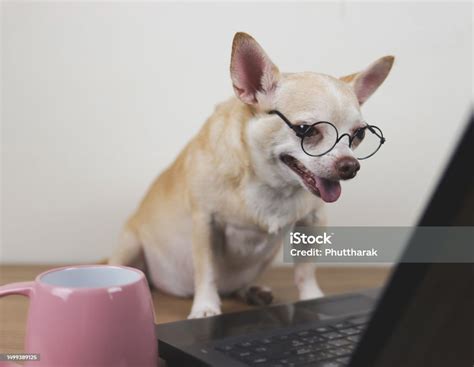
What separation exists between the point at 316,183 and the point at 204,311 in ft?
0.90

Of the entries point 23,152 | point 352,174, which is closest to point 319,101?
point 352,174

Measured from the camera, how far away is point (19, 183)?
1083 mm

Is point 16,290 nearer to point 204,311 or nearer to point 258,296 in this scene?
point 204,311

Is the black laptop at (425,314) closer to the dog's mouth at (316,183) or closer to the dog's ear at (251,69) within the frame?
the dog's mouth at (316,183)

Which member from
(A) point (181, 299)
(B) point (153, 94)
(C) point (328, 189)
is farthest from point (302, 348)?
(B) point (153, 94)

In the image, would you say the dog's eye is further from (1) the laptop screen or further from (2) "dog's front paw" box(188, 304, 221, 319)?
(2) "dog's front paw" box(188, 304, 221, 319)

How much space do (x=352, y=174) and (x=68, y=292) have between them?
0.28 meters

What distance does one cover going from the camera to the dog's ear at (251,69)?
610 mm

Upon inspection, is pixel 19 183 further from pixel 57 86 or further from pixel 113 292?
pixel 113 292

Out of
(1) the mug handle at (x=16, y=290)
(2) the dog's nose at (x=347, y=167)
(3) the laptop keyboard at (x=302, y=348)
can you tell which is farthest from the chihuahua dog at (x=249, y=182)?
(1) the mug handle at (x=16, y=290)

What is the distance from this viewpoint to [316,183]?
1.96ft

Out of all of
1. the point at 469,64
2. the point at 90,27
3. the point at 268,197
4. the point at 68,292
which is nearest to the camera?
the point at 68,292

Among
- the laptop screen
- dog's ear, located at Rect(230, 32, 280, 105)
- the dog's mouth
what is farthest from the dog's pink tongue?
the laptop screen

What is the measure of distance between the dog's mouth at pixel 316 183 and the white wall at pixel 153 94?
0.22ft
